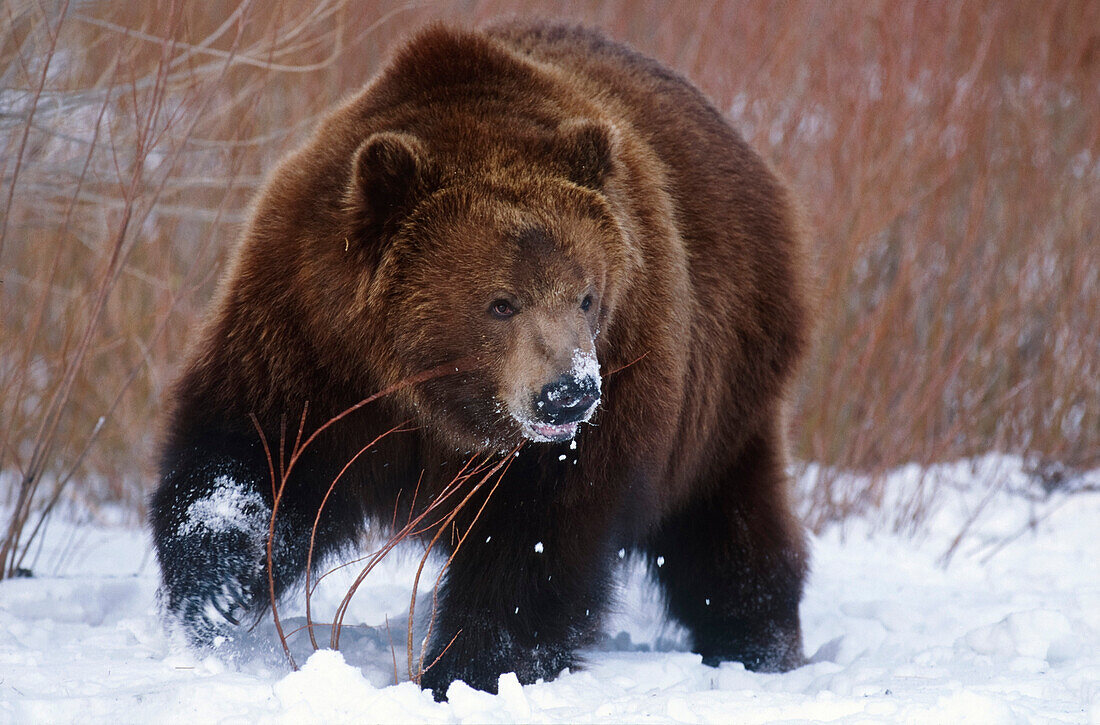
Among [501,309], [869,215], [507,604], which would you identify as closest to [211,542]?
[507,604]

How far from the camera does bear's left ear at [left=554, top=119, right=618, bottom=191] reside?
10.5 feet

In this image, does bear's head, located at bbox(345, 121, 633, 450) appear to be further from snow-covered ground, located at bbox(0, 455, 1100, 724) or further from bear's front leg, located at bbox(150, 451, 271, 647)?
snow-covered ground, located at bbox(0, 455, 1100, 724)

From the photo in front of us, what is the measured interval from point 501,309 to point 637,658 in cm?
143

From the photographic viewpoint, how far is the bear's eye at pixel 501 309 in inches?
121

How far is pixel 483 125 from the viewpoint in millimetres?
3289

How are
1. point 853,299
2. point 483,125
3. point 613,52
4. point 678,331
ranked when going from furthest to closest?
point 853,299, point 613,52, point 678,331, point 483,125

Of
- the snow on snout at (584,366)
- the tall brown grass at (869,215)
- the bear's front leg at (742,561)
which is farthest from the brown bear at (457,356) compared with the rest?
the tall brown grass at (869,215)

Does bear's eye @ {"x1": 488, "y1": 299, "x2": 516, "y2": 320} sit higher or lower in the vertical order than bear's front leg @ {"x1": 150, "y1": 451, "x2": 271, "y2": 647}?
higher

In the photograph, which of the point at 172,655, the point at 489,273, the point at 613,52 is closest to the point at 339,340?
the point at 489,273

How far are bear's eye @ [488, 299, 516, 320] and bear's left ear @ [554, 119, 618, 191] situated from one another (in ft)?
1.49

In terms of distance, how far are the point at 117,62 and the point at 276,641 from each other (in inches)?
82.5

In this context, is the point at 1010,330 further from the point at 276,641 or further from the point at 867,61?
the point at 276,641

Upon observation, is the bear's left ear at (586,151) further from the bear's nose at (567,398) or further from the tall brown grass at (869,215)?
the tall brown grass at (869,215)

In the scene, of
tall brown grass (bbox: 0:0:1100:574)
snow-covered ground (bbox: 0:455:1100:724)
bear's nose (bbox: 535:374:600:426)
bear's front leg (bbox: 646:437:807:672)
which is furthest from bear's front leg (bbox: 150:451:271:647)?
tall brown grass (bbox: 0:0:1100:574)
